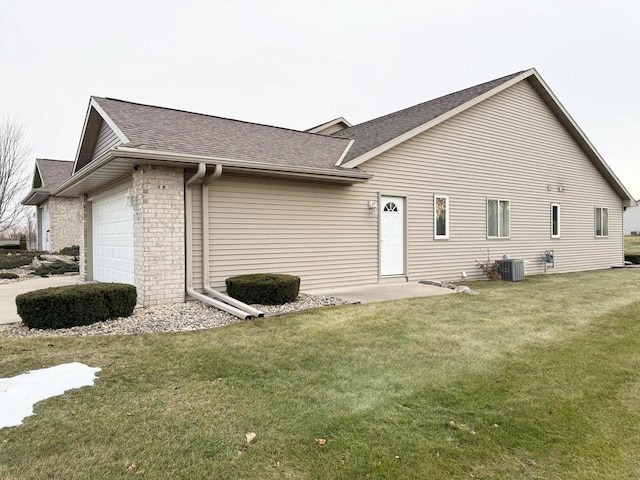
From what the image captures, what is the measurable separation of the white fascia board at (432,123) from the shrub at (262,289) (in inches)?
143

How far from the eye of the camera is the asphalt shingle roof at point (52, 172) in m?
19.7

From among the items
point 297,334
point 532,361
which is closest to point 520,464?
point 532,361

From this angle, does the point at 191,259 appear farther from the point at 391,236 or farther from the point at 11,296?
the point at 391,236

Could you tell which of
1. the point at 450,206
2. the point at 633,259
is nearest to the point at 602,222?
the point at 633,259

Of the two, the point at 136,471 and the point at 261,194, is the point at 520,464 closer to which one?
the point at 136,471

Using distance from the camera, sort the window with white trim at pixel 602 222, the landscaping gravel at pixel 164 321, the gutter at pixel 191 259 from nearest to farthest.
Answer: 1. the landscaping gravel at pixel 164 321
2. the gutter at pixel 191 259
3. the window with white trim at pixel 602 222

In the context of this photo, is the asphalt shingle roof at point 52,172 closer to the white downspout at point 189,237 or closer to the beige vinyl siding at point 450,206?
the white downspout at point 189,237

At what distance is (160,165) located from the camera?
23.6 feet

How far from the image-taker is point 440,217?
1148 cm

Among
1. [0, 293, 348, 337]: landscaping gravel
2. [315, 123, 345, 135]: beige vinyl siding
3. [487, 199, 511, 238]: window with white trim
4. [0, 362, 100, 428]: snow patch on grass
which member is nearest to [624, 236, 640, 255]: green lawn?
[487, 199, 511, 238]: window with white trim

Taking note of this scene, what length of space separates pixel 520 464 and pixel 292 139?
30.4ft

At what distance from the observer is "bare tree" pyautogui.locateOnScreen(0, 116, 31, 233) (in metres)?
20.7

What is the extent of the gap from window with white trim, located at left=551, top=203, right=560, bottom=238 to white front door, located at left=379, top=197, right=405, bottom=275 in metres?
6.99

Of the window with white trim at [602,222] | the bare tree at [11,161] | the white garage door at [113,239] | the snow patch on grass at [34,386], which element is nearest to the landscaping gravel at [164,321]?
the snow patch on grass at [34,386]
